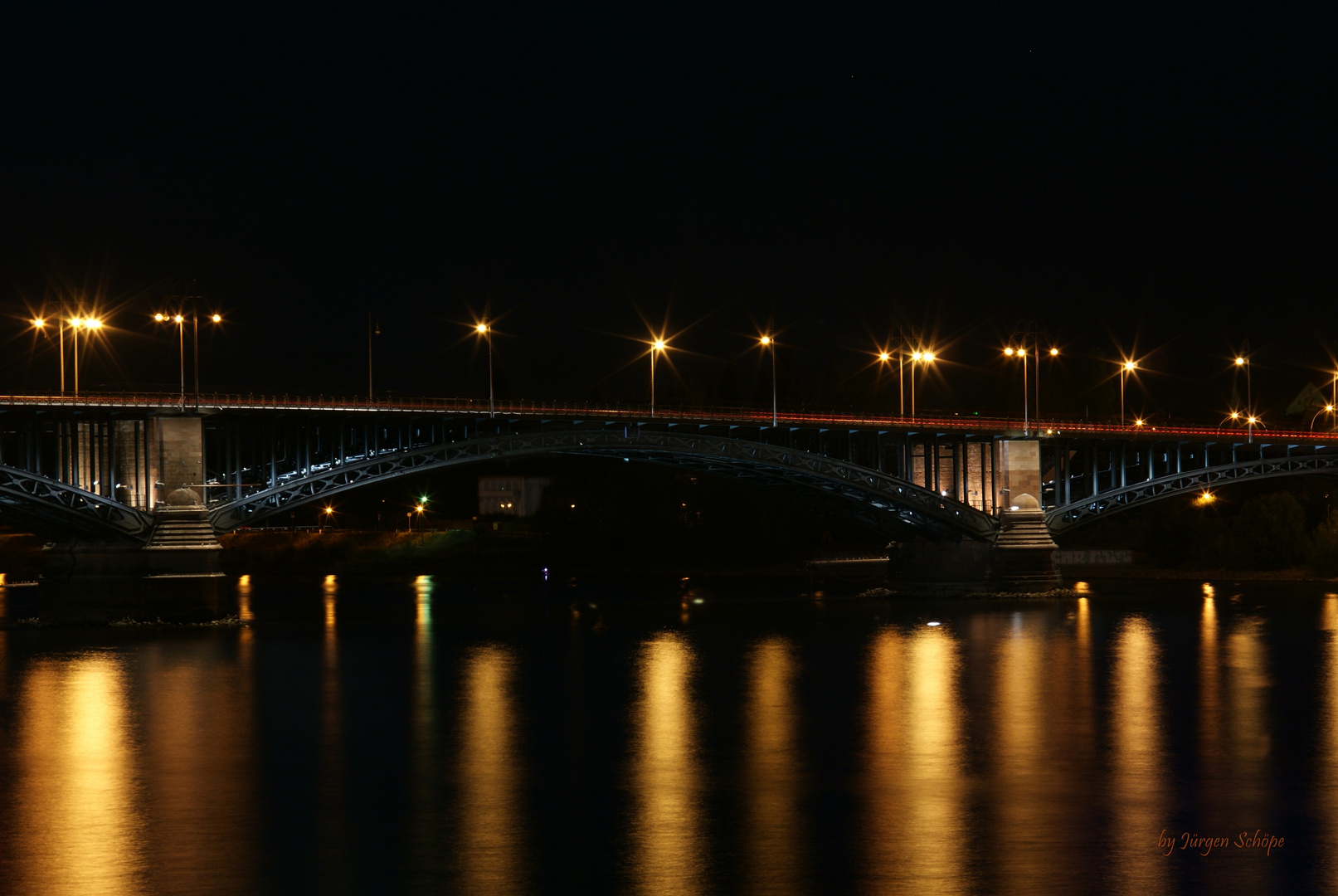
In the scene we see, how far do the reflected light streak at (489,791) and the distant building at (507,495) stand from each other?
10160cm

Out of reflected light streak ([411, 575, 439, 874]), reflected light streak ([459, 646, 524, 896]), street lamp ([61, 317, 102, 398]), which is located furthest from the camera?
street lamp ([61, 317, 102, 398])

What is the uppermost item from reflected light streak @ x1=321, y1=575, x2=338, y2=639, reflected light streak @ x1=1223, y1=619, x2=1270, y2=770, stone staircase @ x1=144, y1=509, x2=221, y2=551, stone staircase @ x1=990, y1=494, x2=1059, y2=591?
stone staircase @ x1=144, y1=509, x2=221, y2=551

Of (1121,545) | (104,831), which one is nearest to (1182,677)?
(104,831)

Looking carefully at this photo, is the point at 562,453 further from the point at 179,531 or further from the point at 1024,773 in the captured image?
the point at 1024,773

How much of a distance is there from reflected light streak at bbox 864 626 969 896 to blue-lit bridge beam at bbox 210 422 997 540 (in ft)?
86.6

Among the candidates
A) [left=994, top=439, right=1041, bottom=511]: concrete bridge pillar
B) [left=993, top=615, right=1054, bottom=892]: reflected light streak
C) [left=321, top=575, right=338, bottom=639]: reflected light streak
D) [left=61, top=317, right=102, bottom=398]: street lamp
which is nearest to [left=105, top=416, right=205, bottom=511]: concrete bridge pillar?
[left=61, top=317, right=102, bottom=398]: street lamp

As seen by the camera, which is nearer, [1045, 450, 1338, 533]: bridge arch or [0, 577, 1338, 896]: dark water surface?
[0, 577, 1338, 896]: dark water surface

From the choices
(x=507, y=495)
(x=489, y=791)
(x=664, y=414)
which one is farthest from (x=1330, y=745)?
(x=507, y=495)

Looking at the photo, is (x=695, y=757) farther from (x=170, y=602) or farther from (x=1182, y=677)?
(x=170, y=602)

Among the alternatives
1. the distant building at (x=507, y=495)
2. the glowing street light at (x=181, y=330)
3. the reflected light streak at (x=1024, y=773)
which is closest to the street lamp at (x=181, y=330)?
the glowing street light at (x=181, y=330)

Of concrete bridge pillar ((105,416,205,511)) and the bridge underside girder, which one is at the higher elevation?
concrete bridge pillar ((105,416,205,511))

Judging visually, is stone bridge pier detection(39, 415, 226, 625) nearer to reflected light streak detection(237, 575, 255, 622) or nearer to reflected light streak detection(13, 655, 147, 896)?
reflected light streak detection(237, 575, 255, 622)

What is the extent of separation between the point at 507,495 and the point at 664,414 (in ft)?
246

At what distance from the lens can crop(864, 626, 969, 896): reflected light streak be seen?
809 inches
